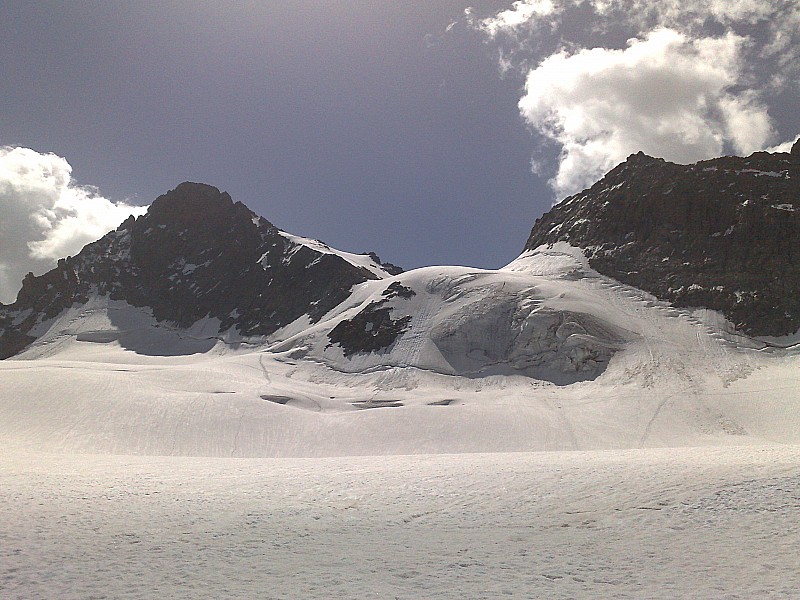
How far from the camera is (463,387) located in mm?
45000

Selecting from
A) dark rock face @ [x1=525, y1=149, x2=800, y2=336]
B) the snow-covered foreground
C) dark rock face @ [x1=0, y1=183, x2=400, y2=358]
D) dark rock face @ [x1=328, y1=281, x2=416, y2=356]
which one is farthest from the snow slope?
dark rock face @ [x1=0, y1=183, x2=400, y2=358]

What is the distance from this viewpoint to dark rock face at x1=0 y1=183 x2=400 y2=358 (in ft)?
287

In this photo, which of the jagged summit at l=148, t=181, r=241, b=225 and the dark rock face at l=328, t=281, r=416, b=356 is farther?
the jagged summit at l=148, t=181, r=241, b=225

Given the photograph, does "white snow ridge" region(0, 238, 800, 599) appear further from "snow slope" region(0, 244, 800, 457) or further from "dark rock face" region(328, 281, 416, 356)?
"dark rock face" region(328, 281, 416, 356)

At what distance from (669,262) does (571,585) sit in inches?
2345

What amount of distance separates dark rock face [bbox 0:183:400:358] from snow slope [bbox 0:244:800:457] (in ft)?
90.1

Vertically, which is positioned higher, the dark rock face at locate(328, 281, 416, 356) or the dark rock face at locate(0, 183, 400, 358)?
the dark rock face at locate(0, 183, 400, 358)

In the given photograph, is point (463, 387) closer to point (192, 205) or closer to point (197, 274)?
point (197, 274)

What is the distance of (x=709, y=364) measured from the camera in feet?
142

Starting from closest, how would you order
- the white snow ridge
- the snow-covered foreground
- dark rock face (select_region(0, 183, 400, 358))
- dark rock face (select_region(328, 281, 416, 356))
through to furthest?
the snow-covered foreground < the white snow ridge < dark rock face (select_region(328, 281, 416, 356)) < dark rock face (select_region(0, 183, 400, 358))

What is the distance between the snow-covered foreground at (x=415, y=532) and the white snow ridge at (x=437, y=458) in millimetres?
62

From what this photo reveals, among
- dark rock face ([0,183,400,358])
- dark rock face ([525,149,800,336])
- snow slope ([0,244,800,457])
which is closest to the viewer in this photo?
snow slope ([0,244,800,457])

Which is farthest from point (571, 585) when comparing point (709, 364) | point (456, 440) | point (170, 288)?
point (170, 288)

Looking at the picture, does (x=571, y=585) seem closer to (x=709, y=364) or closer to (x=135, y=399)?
(x=135, y=399)
